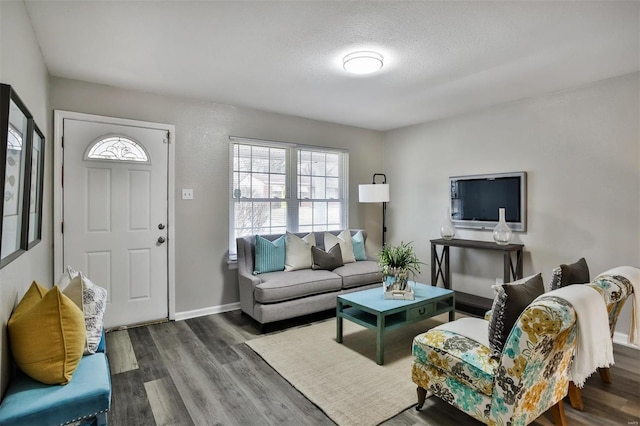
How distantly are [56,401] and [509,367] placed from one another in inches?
79.6

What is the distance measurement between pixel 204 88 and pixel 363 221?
304 centimetres

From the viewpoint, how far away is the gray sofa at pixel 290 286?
3354 millimetres

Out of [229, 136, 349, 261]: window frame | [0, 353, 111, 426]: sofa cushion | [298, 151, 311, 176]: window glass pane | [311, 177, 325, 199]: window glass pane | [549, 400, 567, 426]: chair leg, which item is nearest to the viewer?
[0, 353, 111, 426]: sofa cushion

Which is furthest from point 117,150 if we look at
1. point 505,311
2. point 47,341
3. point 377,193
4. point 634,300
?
point 634,300

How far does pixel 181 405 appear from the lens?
2154mm

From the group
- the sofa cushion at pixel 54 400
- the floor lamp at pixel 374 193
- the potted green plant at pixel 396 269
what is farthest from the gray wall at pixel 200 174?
the sofa cushion at pixel 54 400

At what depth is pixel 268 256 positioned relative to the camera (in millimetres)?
3832

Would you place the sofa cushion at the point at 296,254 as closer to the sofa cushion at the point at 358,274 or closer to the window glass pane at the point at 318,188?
the sofa cushion at the point at 358,274

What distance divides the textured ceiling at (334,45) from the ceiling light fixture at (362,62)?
0.06 meters

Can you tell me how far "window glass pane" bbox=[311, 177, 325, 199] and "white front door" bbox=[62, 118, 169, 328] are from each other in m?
2.00

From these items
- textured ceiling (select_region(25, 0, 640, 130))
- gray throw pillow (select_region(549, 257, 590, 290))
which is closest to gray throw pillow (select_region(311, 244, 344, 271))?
textured ceiling (select_region(25, 0, 640, 130))

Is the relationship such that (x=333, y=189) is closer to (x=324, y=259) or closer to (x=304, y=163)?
(x=304, y=163)

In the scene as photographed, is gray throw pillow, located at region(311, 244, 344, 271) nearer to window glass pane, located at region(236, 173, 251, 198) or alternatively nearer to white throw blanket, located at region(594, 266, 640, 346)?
window glass pane, located at region(236, 173, 251, 198)

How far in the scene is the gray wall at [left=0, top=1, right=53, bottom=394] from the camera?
1.53 metres
